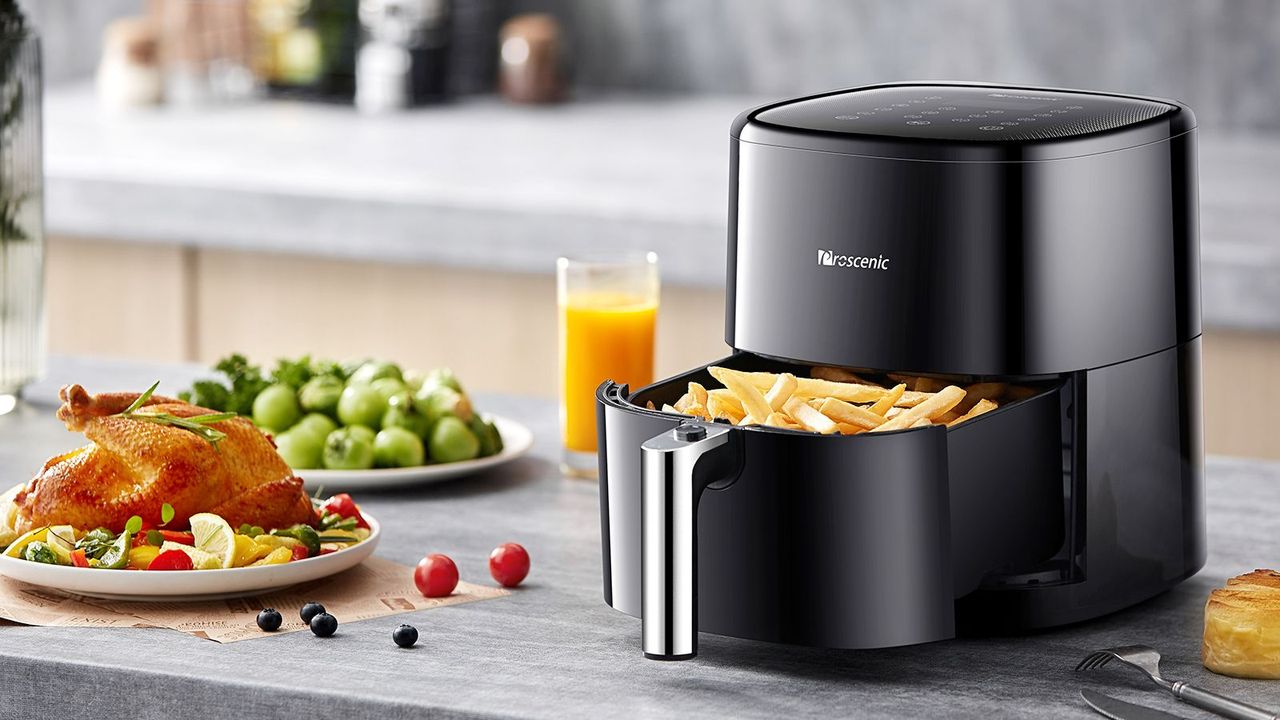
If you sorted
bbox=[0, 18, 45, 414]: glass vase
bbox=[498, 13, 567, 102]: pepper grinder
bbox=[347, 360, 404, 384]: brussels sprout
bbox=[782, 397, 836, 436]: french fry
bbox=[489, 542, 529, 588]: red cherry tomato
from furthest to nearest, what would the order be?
1. bbox=[498, 13, 567, 102]: pepper grinder
2. bbox=[0, 18, 45, 414]: glass vase
3. bbox=[347, 360, 404, 384]: brussels sprout
4. bbox=[489, 542, 529, 588]: red cherry tomato
5. bbox=[782, 397, 836, 436]: french fry

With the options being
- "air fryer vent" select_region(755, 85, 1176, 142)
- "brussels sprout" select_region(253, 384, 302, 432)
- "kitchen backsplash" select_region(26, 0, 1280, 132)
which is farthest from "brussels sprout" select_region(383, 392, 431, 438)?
"kitchen backsplash" select_region(26, 0, 1280, 132)

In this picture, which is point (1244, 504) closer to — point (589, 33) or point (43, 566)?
point (43, 566)

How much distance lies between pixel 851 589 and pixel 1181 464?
1.31 ft

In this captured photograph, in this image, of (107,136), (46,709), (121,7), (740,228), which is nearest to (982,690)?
(740,228)

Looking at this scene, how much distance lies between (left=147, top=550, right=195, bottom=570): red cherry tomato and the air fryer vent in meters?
0.59

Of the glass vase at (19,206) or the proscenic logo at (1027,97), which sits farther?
the glass vase at (19,206)

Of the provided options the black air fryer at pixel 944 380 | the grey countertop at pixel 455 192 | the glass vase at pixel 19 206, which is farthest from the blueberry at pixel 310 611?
the grey countertop at pixel 455 192

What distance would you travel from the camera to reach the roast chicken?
145 centimetres

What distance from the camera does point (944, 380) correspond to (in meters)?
1.44

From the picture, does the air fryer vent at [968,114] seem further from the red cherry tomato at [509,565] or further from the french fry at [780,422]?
the red cherry tomato at [509,565]

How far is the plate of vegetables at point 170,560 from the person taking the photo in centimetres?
140

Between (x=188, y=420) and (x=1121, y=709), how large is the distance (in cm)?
78

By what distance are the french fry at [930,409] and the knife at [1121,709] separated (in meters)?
0.23

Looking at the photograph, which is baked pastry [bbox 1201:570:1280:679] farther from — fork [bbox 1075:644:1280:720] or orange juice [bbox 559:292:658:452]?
orange juice [bbox 559:292:658:452]
